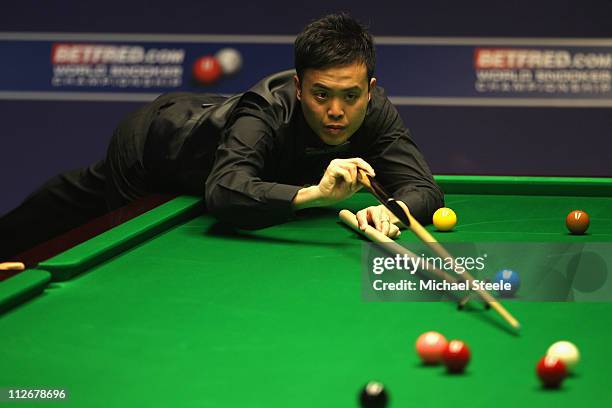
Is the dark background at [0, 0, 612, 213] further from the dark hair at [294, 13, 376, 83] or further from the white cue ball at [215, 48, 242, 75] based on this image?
the dark hair at [294, 13, 376, 83]

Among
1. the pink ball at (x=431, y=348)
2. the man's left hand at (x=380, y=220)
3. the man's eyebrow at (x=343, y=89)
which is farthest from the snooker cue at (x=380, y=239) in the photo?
the pink ball at (x=431, y=348)

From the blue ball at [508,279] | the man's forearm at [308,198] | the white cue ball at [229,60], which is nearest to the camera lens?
the blue ball at [508,279]

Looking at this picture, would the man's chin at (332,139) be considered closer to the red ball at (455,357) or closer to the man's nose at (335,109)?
the man's nose at (335,109)

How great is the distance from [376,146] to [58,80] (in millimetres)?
2994

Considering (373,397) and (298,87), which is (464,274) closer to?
(373,397)

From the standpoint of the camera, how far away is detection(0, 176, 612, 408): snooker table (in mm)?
1497

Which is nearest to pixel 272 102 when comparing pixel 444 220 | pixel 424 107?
pixel 444 220

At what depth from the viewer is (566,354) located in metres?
1.56

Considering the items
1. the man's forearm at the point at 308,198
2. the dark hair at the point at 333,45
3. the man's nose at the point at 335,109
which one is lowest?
the man's forearm at the point at 308,198

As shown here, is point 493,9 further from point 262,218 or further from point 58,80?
point 262,218

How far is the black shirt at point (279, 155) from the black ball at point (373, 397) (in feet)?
4.96

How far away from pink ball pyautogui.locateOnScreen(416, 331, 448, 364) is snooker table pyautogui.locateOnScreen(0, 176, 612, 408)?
0.03 metres

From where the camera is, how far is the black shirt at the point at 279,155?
288cm

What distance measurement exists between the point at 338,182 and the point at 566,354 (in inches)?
47.1
